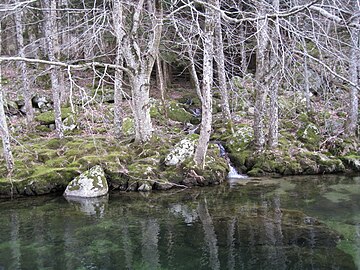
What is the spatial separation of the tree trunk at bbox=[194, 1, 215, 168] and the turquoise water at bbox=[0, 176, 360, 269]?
1227mm

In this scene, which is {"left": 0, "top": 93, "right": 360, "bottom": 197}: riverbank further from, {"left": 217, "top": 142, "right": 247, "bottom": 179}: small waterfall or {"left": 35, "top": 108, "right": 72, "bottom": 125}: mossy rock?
{"left": 35, "top": 108, "right": 72, "bottom": 125}: mossy rock

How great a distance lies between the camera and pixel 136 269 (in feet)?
18.1

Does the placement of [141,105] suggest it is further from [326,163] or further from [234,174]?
[326,163]

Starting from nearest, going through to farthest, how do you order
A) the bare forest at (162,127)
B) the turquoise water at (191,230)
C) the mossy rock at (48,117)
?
the turquoise water at (191,230), the bare forest at (162,127), the mossy rock at (48,117)

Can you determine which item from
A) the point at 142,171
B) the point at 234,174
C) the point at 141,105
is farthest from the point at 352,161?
the point at 141,105

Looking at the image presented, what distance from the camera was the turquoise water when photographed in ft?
18.7

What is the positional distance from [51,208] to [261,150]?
7.10 meters

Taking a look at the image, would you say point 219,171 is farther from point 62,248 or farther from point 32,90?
point 32,90

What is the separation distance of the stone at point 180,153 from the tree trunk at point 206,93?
16.0 inches

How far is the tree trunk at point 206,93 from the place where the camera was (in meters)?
9.92

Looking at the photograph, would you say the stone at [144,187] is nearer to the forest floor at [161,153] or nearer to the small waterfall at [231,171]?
the forest floor at [161,153]

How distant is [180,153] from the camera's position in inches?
444

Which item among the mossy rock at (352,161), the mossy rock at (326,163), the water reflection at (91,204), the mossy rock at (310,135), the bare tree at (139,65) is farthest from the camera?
A: the mossy rock at (310,135)

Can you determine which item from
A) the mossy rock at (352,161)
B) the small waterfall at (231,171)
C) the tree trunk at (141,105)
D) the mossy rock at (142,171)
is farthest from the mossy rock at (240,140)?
the mossy rock at (142,171)
